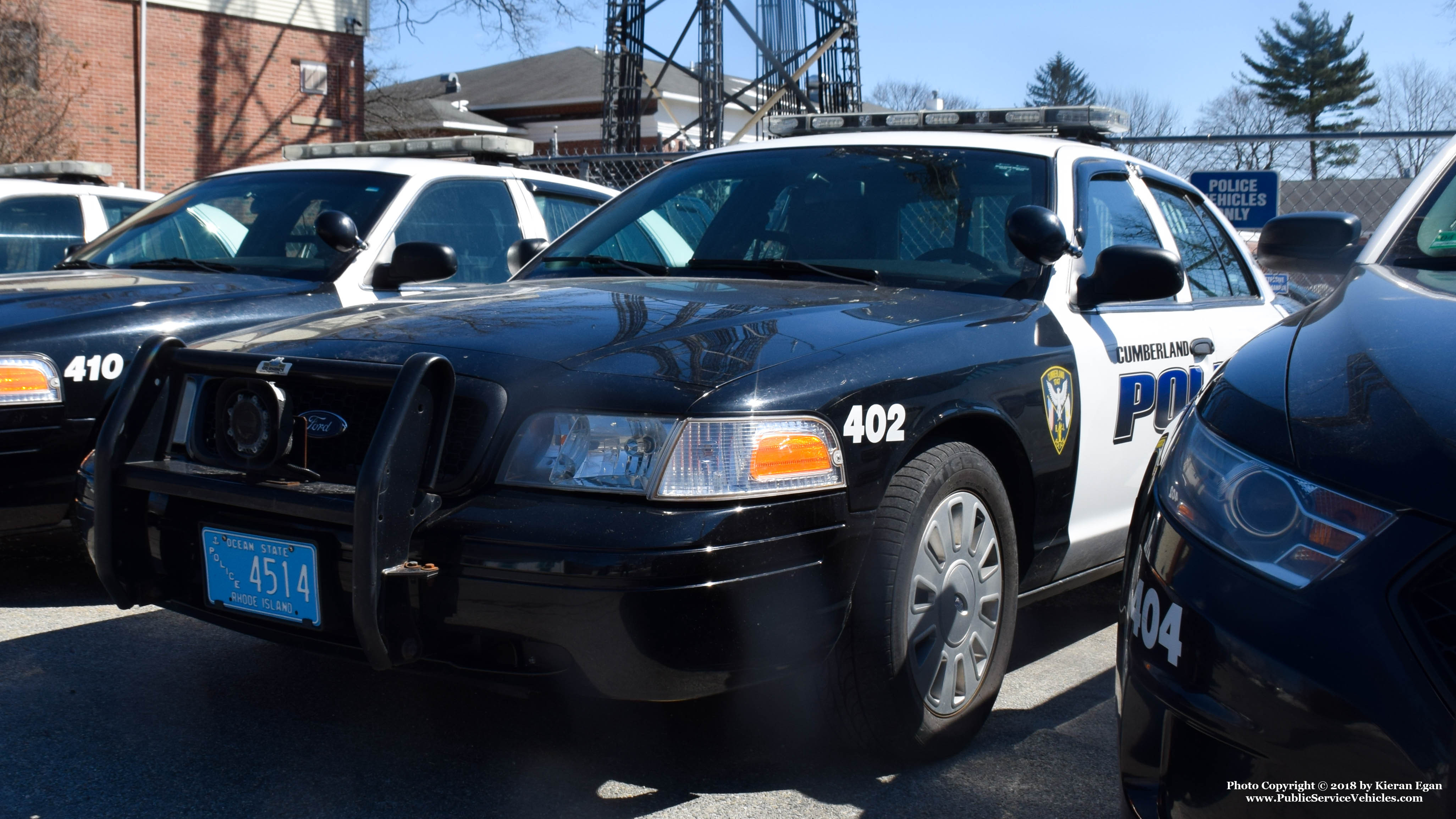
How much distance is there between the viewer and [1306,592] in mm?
1613

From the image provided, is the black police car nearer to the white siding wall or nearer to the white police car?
the white police car

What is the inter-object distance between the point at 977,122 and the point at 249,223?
10.3 feet

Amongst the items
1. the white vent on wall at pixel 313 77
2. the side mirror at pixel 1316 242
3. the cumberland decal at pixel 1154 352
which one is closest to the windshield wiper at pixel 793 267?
the cumberland decal at pixel 1154 352

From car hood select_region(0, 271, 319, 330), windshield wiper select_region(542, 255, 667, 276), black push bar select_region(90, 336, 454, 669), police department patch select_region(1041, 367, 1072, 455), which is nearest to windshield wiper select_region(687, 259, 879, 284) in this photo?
windshield wiper select_region(542, 255, 667, 276)

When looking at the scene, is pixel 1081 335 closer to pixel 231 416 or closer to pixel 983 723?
pixel 983 723

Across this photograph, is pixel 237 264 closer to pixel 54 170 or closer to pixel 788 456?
pixel 788 456

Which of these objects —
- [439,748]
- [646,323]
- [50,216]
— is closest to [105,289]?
[439,748]

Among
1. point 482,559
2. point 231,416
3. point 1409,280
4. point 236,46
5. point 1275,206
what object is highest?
point 236,46

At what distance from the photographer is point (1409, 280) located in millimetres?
2486

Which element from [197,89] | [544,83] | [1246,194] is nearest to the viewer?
[1246,194]

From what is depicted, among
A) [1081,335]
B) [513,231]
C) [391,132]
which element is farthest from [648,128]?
[1081,335]

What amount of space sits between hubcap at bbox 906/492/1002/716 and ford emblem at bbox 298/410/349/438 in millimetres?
1243

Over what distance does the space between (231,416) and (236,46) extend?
79.7 ft

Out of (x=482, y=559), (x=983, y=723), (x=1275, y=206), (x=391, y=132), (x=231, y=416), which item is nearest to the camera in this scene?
(x=482, y=559)
